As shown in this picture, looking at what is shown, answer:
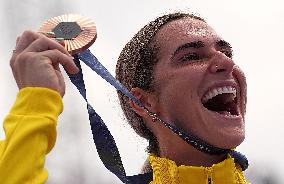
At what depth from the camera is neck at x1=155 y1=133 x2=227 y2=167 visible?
9.47ft

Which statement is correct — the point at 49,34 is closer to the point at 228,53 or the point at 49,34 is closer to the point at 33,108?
the point at 33,108

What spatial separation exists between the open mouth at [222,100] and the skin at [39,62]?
1.06m

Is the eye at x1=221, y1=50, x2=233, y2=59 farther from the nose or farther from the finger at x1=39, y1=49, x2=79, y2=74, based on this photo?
the finger at x1=39, y1=49, x2=79, y2=74

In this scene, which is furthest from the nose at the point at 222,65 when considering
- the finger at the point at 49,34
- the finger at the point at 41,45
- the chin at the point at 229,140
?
the finger at the point at 41,45

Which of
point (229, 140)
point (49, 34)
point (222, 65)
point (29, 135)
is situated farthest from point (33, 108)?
point (222, 65)

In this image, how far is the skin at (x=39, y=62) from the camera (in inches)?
76.3

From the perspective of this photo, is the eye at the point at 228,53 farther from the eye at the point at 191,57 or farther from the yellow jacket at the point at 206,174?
the yellow jacket at the point at 206,174

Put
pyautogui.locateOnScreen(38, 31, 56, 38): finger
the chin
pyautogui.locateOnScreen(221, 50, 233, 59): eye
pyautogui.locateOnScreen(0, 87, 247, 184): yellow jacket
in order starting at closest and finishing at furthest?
1. pyautogui.locateOnScreen(0, 87, 247, 184): yellow jacket
2. pyautogui.locateOnScreen(38, 31, 56, 38): finger
3. the chin
4. pyautogui.locateOnScreen(221, 50, 233, 59): eye

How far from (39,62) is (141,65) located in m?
1.35

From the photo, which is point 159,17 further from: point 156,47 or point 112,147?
point 112,147

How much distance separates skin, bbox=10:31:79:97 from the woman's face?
40.0 inches

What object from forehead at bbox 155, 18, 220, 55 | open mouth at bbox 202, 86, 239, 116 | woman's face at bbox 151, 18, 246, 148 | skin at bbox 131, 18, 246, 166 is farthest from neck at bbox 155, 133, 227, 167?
forehead at bbox 155, 18, 220, 55

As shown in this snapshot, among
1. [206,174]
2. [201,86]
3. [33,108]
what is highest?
[201,86]

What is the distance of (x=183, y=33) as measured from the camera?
3.12 m
